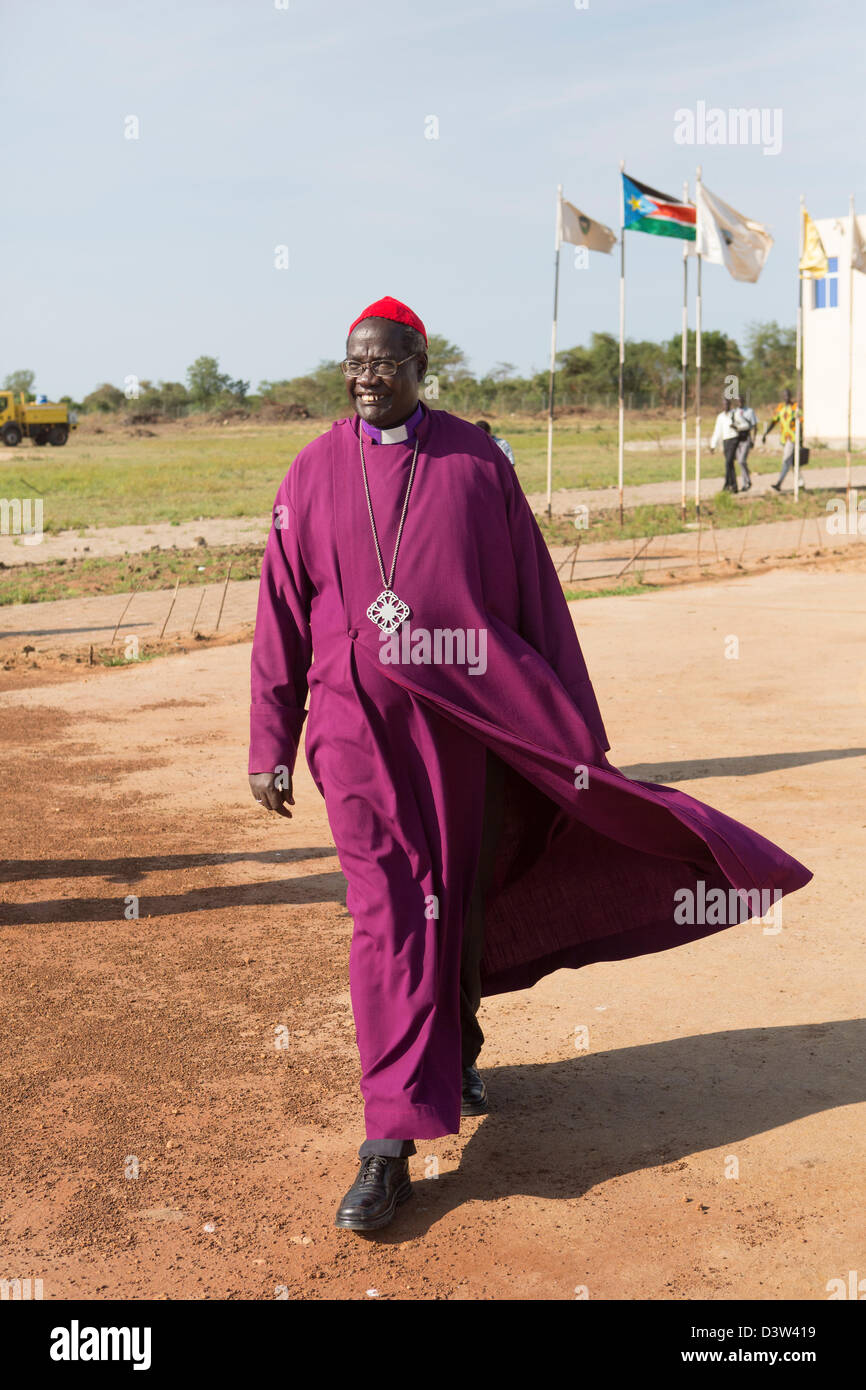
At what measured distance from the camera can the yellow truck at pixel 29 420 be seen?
50.2 metres

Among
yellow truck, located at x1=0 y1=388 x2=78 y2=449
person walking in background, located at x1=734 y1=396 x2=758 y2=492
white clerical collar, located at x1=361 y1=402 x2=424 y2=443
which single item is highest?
yellow truck, located at x1=0 y1=388 x2=78 y2=449

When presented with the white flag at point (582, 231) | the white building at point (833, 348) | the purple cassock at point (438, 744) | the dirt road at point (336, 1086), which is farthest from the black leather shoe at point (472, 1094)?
the white building at point (833, 348)

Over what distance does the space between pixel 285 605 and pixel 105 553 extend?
16326mm

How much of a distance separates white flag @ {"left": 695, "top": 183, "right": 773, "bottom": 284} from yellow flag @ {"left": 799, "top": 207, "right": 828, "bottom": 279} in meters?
1.16

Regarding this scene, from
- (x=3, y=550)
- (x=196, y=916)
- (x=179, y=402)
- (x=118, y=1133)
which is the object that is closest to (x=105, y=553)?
(x=3, y=550)

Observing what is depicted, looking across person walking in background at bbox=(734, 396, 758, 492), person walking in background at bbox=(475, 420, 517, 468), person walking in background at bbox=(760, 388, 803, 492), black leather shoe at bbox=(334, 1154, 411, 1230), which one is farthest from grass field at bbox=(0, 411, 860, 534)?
black leather shoe at bbox=(334, 1154, 411, 1230)

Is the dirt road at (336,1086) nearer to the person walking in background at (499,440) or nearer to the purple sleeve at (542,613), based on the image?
the purple sleeve at (542,613)

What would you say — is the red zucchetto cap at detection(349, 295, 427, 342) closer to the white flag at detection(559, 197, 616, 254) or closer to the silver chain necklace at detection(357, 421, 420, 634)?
the silver chain necklace at detection(357, 421, 420, 634)

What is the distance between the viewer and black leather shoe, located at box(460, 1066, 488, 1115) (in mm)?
3762

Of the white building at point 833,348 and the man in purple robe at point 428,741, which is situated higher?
the white building at point 833,348

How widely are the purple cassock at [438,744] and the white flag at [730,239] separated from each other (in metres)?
18.2

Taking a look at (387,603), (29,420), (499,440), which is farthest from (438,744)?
(29,420)

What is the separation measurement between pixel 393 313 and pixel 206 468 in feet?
119

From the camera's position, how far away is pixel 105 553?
19.3m
